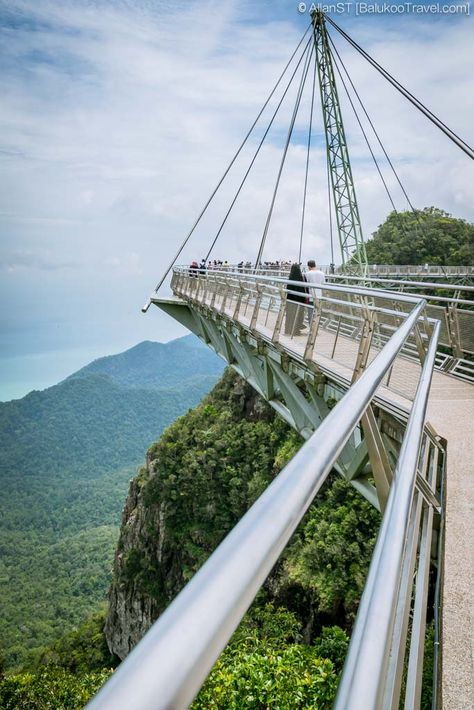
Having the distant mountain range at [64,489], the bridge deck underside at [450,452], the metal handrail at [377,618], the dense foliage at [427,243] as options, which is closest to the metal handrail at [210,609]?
the metal handrail at [377,618]

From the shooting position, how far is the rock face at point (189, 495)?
874 inches

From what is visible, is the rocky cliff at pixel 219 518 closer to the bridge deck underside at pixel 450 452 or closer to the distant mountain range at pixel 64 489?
the bridge deck underside at pixel 450 452

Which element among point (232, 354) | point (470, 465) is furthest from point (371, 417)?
point (232, 354)

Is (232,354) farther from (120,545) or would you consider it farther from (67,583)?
(67,583)

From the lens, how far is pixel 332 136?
3044 cm

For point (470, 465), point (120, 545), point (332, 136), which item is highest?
point (332, 136)

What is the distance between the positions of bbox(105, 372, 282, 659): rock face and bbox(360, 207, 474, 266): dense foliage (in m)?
18.6

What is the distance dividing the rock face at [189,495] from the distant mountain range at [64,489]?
25.1 m

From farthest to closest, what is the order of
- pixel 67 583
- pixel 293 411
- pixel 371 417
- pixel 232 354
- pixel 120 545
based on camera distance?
1. pixel 67 583
2. pixel 120 545
3. pixel 232 354
4. pixel 293 411
5. pixel 371 417

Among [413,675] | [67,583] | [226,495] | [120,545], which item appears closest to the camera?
[413,675]

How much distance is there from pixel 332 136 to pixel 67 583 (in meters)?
60.4

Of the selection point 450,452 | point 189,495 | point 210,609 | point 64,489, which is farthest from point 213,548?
point 64,489

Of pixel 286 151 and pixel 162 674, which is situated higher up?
pixel 286 151

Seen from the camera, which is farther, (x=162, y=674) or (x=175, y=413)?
(x=175, y=413)
